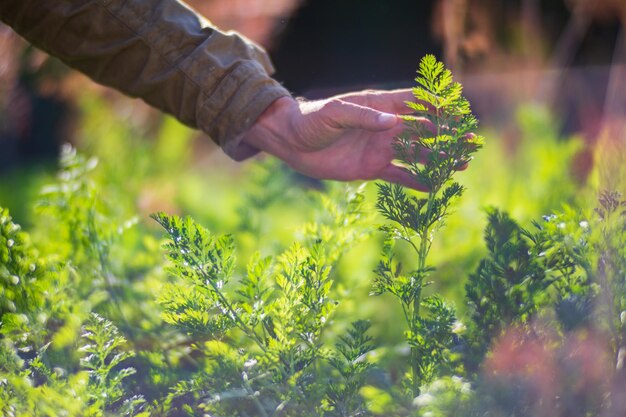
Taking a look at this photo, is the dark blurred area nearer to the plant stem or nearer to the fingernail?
the fingernail

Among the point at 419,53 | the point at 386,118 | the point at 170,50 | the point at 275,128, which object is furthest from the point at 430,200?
the point at 419,53

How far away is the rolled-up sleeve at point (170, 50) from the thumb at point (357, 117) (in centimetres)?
25

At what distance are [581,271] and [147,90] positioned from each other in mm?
1097

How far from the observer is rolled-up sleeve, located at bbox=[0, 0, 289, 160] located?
172 cm

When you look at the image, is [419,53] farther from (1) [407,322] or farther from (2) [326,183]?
(1) [407,322]

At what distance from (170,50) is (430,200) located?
0.87m

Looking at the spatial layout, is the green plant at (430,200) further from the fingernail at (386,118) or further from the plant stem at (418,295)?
the fingernail at (386,118)

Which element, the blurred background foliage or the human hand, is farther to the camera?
the blurred background foliage

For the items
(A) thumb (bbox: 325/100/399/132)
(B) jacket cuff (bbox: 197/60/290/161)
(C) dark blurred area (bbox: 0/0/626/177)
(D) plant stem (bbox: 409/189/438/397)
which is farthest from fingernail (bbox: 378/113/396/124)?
(C) dark blurred area (bbox: 0/0/626/177)

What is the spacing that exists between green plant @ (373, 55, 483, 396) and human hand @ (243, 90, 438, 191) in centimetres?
36

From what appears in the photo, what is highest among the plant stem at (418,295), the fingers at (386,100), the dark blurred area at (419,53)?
the dark blurred area at (419,53)

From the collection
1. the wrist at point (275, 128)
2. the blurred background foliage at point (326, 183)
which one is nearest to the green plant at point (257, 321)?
the blurred background foliage at point (326, 183)

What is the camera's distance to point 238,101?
1.73 m

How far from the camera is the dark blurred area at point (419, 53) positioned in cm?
325
